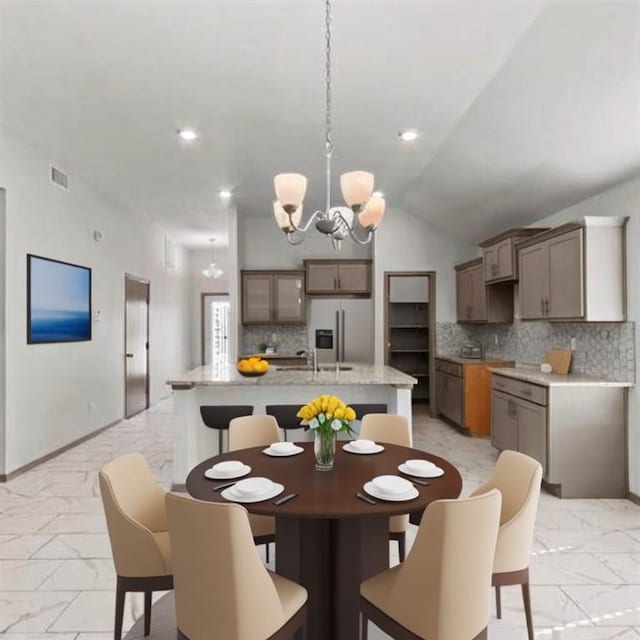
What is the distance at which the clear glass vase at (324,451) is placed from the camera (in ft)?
6.82

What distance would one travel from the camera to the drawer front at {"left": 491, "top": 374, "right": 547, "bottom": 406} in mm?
3796

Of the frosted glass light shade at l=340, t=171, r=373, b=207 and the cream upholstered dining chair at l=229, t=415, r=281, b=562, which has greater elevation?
the frosted glass light shade at l=340, t=171, r=373, b=207

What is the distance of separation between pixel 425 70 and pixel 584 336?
2.76 m

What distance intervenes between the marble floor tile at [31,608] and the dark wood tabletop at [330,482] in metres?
1.06

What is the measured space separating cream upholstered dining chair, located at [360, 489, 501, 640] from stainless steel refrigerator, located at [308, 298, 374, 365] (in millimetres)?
5515

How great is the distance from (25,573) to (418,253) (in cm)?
576

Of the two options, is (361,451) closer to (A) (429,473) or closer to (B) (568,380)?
(A) (429,473)

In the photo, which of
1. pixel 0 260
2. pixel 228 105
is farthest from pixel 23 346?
pixel 228 105

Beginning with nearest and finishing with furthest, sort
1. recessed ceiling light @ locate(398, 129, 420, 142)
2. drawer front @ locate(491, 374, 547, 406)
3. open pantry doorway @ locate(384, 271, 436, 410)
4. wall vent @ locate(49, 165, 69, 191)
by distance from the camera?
drawer front @ locate(491, 374, 547, 406) → recessed ceiling light @ locate(398, 129, 420, 142) → wall vent @ locate(49, 165, 69, 191) → open pantry doorway @ locate(384, 271, 436, 410)

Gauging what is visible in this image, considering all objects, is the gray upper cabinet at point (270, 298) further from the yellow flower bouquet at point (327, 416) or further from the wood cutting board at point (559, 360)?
the yellow flower bouquet at point (327, 416)

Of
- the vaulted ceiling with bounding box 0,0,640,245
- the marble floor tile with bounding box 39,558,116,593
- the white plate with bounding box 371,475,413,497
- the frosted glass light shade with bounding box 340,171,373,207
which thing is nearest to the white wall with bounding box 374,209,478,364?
the vaulted ceiling with bounding box 0,0,640,245

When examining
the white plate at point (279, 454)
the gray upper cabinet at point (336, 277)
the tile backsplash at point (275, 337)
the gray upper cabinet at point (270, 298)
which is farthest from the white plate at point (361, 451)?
the tile backsplash at point (275, 337)

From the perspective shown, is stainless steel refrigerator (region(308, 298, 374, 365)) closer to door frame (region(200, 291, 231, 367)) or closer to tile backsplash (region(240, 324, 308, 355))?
tile backsplash (region(240, 324, 308, 355))

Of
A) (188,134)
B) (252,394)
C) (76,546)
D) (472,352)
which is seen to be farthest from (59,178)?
(472,352)
